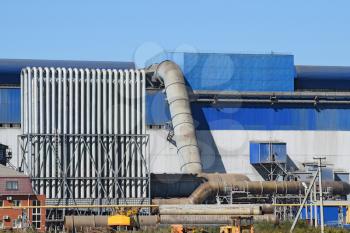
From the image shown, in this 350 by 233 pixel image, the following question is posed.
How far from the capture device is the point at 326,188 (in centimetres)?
7600

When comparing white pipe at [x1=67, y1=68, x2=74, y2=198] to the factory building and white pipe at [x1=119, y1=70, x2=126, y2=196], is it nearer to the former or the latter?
the factory building

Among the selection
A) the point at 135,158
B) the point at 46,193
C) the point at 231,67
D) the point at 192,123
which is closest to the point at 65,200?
the point at 46,193

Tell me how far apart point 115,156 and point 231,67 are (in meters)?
15.3

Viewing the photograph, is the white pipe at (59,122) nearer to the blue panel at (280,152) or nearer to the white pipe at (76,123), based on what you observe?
the white pipe at (76,123)

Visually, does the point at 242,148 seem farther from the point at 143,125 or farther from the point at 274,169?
the point at 143,125

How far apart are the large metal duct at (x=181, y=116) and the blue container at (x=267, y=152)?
20.5 ft

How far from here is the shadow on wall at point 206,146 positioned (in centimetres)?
7950

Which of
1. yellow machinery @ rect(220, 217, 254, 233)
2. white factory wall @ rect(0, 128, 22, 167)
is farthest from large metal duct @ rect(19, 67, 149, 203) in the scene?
yellow machinery @ rect(220, 217, 254, 233)

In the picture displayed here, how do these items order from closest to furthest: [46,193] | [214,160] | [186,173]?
1. [46,193]
2. [186,173]
3. [214,160]

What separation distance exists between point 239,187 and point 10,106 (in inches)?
750

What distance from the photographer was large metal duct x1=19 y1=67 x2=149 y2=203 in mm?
70062

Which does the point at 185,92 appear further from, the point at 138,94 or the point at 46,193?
the point at 46,193

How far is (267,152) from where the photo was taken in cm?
7975

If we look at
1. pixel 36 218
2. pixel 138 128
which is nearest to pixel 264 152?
pixel 138 128
